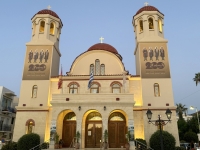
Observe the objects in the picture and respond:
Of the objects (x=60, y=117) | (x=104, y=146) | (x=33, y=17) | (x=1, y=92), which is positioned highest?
(x=33, y=17)

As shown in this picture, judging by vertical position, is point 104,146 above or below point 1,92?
below

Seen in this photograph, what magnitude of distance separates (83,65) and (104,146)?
35.5 ft

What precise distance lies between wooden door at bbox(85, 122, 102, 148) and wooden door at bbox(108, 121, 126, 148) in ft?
3.80

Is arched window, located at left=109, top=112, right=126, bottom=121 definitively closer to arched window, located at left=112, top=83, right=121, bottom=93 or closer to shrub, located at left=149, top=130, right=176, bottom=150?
arched window, located at left=112, top=83, right=121, bottom=93

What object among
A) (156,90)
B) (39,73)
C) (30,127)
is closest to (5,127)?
(30,127)

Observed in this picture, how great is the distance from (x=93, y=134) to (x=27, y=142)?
6679 mm

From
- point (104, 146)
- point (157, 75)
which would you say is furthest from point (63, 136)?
point (157, 75)

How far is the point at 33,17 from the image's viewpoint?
28172mm

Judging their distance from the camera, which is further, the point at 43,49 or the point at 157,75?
the point at 43,49

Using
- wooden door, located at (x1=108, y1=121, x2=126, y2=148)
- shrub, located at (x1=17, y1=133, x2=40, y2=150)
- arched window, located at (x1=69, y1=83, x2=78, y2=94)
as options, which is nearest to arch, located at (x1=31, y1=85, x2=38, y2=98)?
arched window, located at (x1=69, y1=83, x2=78, y2=94)

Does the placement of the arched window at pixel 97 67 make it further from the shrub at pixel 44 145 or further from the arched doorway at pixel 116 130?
the shrub at pixel 44 145

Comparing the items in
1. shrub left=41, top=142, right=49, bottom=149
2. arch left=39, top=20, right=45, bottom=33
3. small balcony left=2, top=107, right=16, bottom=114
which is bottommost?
shrub left=41, top=142, right=49, bottom=149

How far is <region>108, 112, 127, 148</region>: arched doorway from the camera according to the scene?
21225 mm

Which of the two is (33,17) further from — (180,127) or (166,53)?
(180,127)
